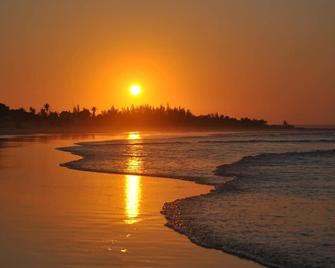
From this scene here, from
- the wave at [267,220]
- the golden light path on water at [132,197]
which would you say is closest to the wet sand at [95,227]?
the golden light path on water at [132,197]

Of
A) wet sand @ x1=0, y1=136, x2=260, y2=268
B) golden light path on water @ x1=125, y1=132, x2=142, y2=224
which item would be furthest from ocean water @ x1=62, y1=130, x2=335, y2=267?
golden light path on water @ x1=125, y1=132, x2=142, y2=224

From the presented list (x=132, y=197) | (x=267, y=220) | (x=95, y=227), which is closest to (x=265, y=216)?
(x=267, y=220)

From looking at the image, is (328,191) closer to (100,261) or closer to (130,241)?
(130,241)

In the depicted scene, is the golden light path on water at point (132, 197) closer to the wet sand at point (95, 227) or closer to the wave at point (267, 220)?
the wet sand at point (95, 227)

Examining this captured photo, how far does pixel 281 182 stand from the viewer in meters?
18.8

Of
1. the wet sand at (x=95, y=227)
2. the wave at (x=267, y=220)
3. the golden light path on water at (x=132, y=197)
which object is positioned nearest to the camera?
the wet sand at (x=95, y=227)

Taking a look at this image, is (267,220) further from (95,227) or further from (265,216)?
(95,227)

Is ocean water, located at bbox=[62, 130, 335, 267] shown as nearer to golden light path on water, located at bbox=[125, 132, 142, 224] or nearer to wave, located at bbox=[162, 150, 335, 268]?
wave, located at bbox=[162, 150, 335, 268]

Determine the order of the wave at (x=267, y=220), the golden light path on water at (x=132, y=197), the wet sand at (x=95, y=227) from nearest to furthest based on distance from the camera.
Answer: the wet sand at (x=95, y=227) → the wave at (x=267, y=220) → the golden light path on water at (x=132, y=197)

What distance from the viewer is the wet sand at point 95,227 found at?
8688 mm

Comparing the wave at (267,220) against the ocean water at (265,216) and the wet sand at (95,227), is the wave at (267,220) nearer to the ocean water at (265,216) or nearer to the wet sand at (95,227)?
the ocean water at (265,216)

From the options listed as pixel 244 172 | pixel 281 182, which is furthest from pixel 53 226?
pixel 244 172

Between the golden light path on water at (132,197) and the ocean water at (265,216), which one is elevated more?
the golden light path on water at (132,197)

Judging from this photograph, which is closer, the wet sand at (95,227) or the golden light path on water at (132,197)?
the wet sand at (95,227)
